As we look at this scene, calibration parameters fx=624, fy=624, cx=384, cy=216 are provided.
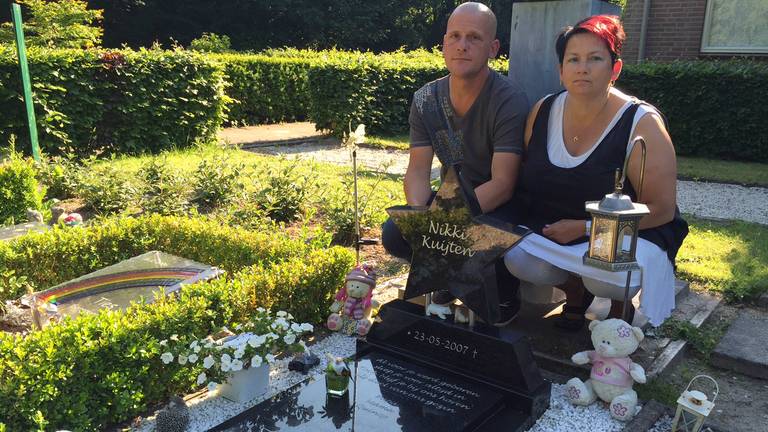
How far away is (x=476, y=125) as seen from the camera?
3.63 metres

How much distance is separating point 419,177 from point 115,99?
24.1 ft

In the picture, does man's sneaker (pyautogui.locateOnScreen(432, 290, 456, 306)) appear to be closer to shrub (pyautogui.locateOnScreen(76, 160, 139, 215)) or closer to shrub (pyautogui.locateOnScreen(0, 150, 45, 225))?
shrub (pyautogui.locateOnScreen(76, 160, 139, 215))

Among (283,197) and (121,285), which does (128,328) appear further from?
(283,197)

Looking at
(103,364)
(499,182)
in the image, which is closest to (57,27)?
(103,364)

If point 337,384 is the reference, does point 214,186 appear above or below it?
above

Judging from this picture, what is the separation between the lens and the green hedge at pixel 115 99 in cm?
869

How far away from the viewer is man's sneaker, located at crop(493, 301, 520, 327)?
3623 millimetres

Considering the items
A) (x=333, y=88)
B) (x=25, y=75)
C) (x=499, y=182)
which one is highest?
(x=25, y=75)

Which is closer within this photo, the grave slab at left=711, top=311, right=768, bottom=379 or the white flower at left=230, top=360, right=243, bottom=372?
the white flower at left=230, top=360, right=243, bottom=372

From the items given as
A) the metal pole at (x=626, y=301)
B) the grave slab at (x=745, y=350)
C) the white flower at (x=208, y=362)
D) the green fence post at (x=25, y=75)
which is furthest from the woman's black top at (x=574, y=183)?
the green fence post at (x=25, y=75)

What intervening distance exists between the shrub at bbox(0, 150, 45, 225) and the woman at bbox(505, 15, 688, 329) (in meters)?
4.86

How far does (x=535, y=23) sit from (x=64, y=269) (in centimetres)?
383

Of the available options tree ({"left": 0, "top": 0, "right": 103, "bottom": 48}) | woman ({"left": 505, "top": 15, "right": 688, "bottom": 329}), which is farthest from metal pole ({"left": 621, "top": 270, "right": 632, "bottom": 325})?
tree ({"left": 0, "top": 0, "right": 103, "bottom": 48})

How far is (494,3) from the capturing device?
31.4 meters
